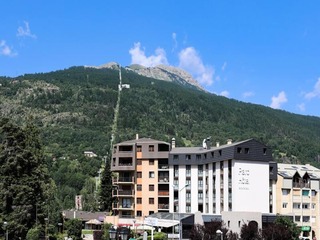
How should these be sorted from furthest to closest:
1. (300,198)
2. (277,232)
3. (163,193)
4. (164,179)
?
(164,179) → (163,193) → (300,198) → (277,232)

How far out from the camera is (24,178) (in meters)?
68.8

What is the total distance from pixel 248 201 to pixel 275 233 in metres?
14.3

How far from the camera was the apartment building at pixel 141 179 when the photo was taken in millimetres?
95000

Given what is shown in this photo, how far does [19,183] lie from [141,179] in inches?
1215

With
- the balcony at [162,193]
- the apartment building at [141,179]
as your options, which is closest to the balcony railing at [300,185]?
the apartment building at [141,179]

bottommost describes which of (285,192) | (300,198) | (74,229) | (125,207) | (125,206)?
(74,229)

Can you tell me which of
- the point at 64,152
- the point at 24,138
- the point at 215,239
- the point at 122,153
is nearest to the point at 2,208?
the point at 24,138

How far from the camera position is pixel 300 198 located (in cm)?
8788

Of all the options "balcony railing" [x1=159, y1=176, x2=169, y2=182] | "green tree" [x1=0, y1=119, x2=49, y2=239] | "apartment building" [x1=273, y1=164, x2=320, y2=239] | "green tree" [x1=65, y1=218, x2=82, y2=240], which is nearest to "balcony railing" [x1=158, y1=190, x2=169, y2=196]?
"balcony railing" [x1=159, y1=176, x2=169, y2=182]

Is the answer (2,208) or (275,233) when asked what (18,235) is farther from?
(275,233)

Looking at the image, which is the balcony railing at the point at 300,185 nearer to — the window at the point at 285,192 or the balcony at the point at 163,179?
the window at the point at 285,192

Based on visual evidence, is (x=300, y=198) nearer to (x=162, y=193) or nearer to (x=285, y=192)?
(x=285, y=192)

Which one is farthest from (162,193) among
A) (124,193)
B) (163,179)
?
(124,193)

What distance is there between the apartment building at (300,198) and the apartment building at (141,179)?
61.7ft
